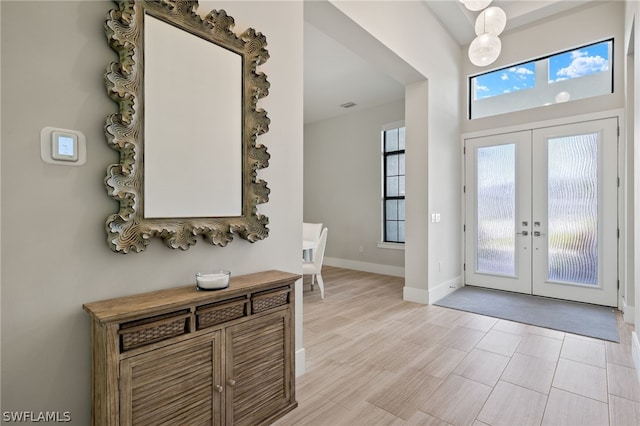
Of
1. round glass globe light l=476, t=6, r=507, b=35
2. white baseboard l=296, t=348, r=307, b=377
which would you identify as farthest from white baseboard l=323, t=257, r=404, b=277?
round glass globe light l=476, t=6, r=507, b=35

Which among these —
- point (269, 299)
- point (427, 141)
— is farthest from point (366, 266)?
point (269, 299)

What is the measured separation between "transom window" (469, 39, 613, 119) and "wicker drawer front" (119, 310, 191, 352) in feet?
16.1

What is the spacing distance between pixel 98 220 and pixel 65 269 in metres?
0.23

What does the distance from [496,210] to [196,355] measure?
4.49m

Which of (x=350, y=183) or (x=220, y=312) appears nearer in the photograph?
(x=220, y=312)

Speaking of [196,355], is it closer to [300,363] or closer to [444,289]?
[300,363]

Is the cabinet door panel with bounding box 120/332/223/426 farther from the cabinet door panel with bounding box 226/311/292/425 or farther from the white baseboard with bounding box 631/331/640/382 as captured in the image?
the white baseboard with bounding box 631/331/640/382

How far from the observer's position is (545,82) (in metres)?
4.16

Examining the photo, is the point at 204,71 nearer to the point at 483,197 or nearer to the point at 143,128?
the point at 143,128

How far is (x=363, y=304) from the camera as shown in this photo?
3.99 metres

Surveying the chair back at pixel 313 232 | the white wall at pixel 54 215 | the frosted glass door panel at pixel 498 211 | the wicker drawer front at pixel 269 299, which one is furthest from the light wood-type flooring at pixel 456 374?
the chair back at pixel 313 232

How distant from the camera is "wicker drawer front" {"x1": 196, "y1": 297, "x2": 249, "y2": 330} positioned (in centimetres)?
145

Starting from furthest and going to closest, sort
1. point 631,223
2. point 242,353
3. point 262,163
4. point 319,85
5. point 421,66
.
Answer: point 319,85
point 421,66
point 631,223
point 262,163
point 242,353

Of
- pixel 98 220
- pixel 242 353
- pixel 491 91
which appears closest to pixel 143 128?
pixel 98 220
